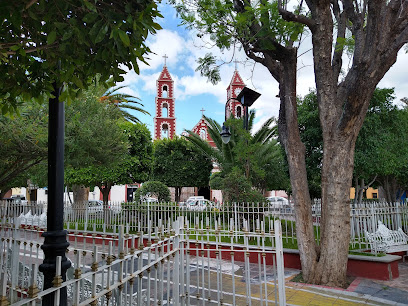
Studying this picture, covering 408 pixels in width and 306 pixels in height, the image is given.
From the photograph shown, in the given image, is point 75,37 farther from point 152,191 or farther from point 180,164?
point 180,164

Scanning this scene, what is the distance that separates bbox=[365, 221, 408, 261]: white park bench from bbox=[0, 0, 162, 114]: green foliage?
7.31 meters

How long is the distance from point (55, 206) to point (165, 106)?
31172mm

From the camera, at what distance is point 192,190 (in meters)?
33.4

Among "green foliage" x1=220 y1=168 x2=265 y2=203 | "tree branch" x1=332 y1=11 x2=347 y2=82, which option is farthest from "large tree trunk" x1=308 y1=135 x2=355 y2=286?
"green foliage" x1=220 y1=168 x2=265 y2=203

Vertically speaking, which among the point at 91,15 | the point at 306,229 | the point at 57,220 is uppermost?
the point at 91,15

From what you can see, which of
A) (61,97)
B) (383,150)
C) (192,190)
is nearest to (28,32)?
(61,97)

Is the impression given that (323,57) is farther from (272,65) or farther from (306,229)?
(306,229)

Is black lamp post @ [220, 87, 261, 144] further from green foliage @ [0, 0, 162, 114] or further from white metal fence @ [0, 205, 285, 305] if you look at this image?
green foliage @ [0, 0, 162, 114]

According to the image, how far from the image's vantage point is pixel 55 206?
3.20 m

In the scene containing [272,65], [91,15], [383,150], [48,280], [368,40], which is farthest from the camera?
[383,150]

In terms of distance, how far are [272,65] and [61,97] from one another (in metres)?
5.46

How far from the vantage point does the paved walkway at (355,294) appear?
17.2ft

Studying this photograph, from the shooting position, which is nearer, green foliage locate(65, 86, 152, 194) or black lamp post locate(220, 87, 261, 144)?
green foliage locate(65, 86, 152, 194)

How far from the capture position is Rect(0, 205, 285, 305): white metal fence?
2500mm
